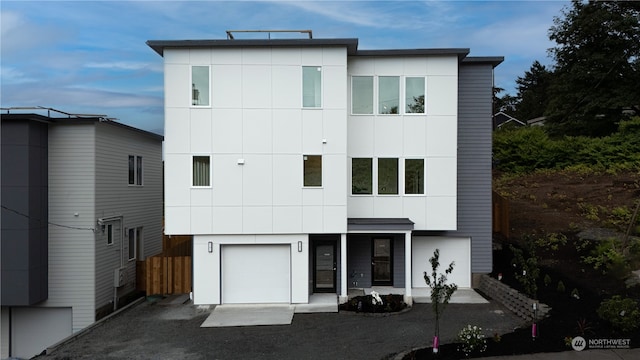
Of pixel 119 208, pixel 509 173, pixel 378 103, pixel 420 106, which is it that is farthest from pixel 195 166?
pixel 509 173

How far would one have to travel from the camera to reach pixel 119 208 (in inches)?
701

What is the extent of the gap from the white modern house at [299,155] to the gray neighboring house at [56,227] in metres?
3.35

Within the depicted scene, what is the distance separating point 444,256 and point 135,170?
12566 mm

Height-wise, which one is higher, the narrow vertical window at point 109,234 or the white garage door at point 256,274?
the narrow vertical window at point 109,234

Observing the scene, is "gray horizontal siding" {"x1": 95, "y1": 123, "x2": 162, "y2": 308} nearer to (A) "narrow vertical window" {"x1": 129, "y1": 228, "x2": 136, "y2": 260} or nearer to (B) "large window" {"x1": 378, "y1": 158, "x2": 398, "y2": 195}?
(A) "narrow vertical window" {"x1": 129, "y1": 228, "x2": 136, "y2": 260}

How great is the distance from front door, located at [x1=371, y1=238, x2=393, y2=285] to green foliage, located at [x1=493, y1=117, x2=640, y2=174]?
11.5 metres

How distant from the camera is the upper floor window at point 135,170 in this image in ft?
62.3

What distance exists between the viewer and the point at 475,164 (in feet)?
53.3

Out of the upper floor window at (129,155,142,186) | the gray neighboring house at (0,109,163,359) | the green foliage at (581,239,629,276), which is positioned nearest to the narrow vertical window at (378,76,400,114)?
the green foliage at (581,239,629,276)

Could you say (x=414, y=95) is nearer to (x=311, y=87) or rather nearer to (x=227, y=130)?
(x=311, y=87)

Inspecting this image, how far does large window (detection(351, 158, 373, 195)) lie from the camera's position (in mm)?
15719

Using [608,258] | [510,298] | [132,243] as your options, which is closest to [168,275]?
[132,243]

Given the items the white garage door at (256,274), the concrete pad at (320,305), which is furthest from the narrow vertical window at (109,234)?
the concrete pad at (320,305)

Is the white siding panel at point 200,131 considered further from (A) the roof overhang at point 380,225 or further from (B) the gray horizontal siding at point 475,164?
(B) the gray horizontal siding at point 475,164
